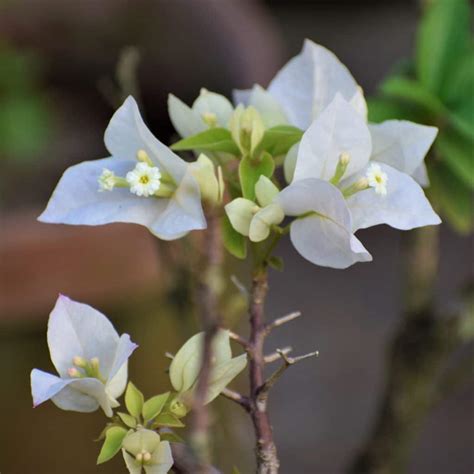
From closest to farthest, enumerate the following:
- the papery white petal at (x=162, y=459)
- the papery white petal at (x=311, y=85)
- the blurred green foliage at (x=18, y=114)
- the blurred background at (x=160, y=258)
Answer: the papery white petal at (x=162, y=459), the papery white petal at (x=311, y=85), the blurred background at (x=160, y=258), the blurred green foliage at (x=18, y=114)

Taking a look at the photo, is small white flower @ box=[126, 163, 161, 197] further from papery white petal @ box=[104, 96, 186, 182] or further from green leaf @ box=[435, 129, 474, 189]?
green leaf @ box=[435, 129, 474, 189]

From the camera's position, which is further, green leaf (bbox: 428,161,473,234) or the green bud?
green leaf (bbox: 428,161,473,234)

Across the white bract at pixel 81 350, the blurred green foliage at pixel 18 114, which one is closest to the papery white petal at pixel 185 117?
the white bract at pixel 81 350

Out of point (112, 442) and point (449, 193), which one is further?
point (449, 193)

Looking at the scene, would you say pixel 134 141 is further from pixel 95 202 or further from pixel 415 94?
pixel 415 94

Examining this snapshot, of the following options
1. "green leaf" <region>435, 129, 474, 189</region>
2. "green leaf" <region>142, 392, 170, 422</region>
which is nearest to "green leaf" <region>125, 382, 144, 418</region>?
"green leaf" <region>142, 392, 170, 422</region>

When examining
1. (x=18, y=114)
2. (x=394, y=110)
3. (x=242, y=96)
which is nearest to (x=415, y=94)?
(x=394, y=110)

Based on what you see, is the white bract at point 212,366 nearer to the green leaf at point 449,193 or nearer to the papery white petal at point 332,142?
the papery white petal at point 332,142
